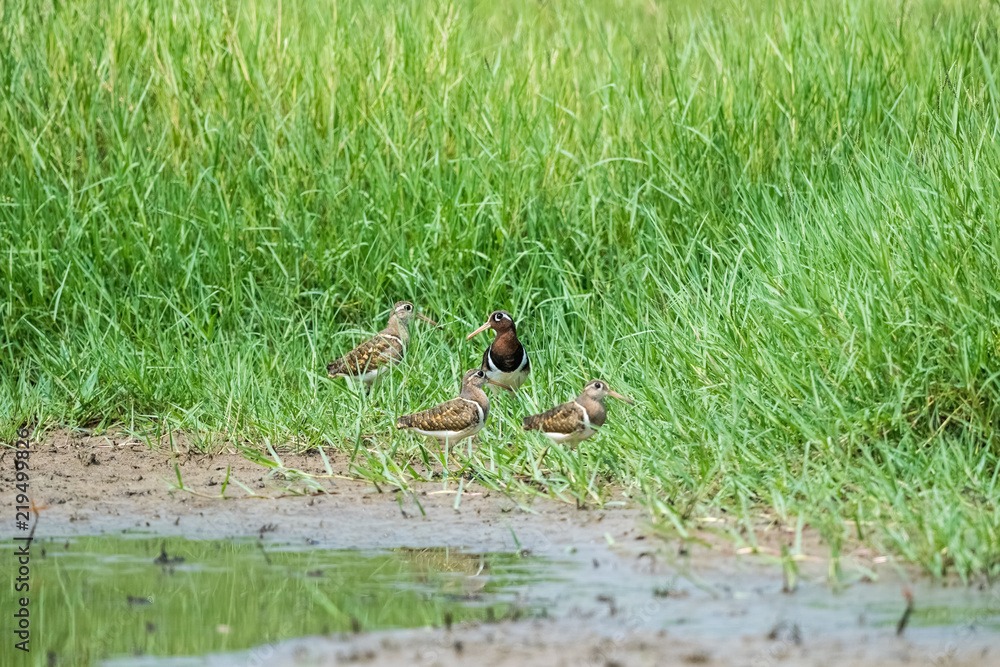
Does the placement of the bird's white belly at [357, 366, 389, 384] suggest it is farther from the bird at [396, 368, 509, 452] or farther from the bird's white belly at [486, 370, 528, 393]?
the bird at [396, 368, 509, 452]

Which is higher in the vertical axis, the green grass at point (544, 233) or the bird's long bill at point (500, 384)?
the green grass at point (544, 233)

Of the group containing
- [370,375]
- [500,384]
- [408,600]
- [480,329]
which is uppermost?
[408,600]

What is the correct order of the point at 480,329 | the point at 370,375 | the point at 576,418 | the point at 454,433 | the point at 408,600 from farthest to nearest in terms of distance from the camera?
the point at 480,329, the point at 370,375, the point at 454,433, the point at 576,418, the point at 408,600

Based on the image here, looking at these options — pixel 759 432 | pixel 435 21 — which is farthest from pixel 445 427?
pixel 435 21

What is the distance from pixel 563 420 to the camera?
5660mm

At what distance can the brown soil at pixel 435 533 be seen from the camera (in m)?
3.70

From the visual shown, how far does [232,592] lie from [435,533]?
1.02 m

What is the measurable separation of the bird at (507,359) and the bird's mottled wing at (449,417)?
63cm

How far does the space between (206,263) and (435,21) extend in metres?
2.57

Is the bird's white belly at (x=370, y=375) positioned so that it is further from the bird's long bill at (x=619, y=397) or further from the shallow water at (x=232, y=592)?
the shallow water at (x=232, y=592)

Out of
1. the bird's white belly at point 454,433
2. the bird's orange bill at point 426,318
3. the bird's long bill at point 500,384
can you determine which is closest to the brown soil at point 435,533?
the bird's white belly at point 454,433

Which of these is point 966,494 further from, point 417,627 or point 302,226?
point 302,226

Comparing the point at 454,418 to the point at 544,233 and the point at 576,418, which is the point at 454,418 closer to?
the point at 576,418

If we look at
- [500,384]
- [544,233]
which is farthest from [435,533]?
[544,233]
